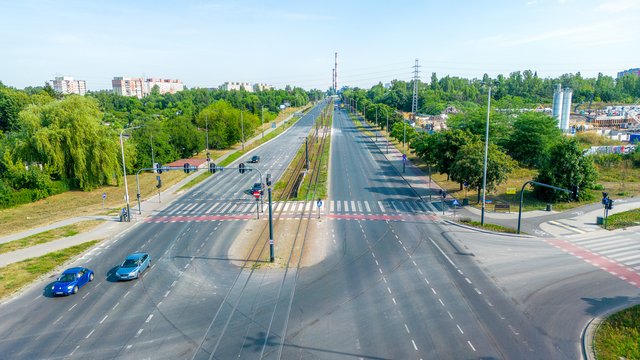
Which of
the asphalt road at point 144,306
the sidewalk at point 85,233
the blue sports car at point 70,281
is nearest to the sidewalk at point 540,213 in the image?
the asphalt road at point 144,306

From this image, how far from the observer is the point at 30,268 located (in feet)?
102

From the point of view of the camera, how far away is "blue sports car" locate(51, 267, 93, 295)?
85.7 ft

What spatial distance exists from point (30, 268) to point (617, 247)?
4603 centimetres

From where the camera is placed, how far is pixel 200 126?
4087 inches

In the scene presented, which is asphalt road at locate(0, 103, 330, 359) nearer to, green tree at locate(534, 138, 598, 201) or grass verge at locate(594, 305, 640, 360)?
grass verge at locate(594, 305, 640, 360)

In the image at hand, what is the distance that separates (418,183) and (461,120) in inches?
815

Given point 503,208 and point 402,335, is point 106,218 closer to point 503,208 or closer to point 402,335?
point 402,335

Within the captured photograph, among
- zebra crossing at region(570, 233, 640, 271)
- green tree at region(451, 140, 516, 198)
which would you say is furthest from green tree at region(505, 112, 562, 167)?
zebra crossing at region(570, 233, 640, 271)

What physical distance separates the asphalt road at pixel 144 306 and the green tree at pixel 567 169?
35.6 meters

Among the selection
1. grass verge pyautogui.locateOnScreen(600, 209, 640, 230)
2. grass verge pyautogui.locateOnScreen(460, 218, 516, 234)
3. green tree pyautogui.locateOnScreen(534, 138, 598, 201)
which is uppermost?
Result: green tree pyautogui.locateOnScreen(534, 138, 598, 201)

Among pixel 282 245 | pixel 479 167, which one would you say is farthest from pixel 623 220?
pixel 282 245

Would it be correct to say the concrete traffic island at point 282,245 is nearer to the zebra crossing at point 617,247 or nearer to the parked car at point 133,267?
the parked car at point 133,267

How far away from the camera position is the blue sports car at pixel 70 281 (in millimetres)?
26109

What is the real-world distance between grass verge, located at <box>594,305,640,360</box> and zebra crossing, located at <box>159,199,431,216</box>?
23.2 meters
